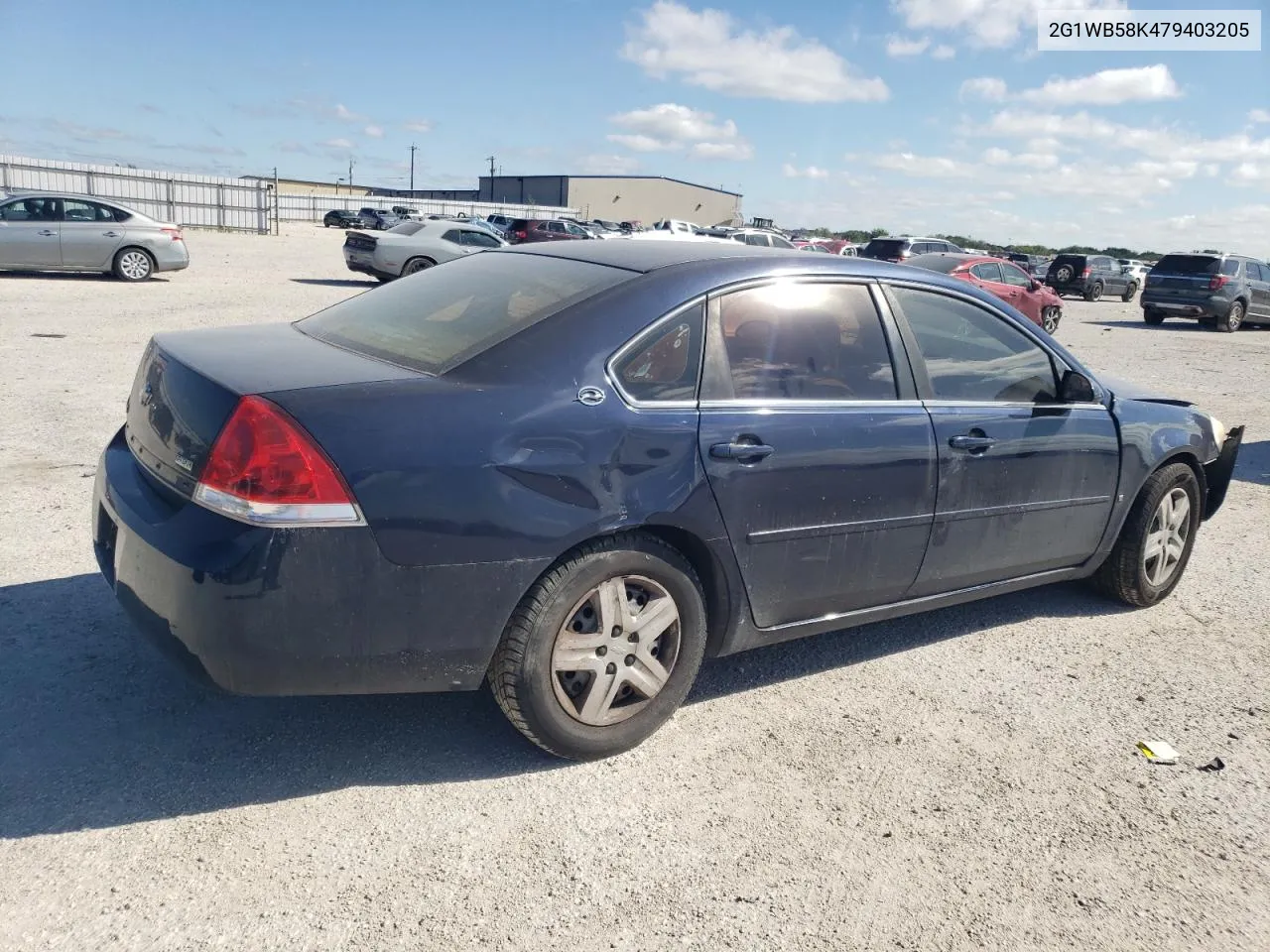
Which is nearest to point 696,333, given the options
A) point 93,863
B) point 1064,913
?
point 1064,913

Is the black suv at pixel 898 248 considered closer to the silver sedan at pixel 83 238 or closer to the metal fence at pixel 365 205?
the silver sedan at pixel 83 238

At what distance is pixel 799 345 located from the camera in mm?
3641

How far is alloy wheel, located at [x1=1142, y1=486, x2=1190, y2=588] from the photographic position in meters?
4.87

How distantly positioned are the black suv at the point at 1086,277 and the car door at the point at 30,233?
29.7 metres

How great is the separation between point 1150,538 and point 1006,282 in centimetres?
1675

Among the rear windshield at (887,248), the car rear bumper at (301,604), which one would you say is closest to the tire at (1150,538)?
the car rear bumper at (301,604)

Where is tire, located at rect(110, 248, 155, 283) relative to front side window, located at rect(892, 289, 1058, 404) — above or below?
below

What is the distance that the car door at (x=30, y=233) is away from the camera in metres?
17.2

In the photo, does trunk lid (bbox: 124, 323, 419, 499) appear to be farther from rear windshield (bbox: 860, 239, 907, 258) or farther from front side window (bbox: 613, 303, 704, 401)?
rear windshield (bbox: 860, 239, 907, 258)

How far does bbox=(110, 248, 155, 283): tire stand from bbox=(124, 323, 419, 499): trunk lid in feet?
55.1

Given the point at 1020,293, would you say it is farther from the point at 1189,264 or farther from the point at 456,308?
the point at 456,308

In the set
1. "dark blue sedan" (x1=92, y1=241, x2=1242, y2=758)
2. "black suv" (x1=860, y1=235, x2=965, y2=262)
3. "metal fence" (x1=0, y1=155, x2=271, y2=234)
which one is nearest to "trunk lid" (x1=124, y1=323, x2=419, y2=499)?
"dark blue sedan" (x1=92, y1=241, x2=1242, y2=758)

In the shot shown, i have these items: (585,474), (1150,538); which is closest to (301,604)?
(585,474)

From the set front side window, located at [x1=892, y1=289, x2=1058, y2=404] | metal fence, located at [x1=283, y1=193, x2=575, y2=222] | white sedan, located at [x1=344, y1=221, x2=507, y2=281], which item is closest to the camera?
front side window, located at [x1=892, y1=289, x2=1058, y2=404]
